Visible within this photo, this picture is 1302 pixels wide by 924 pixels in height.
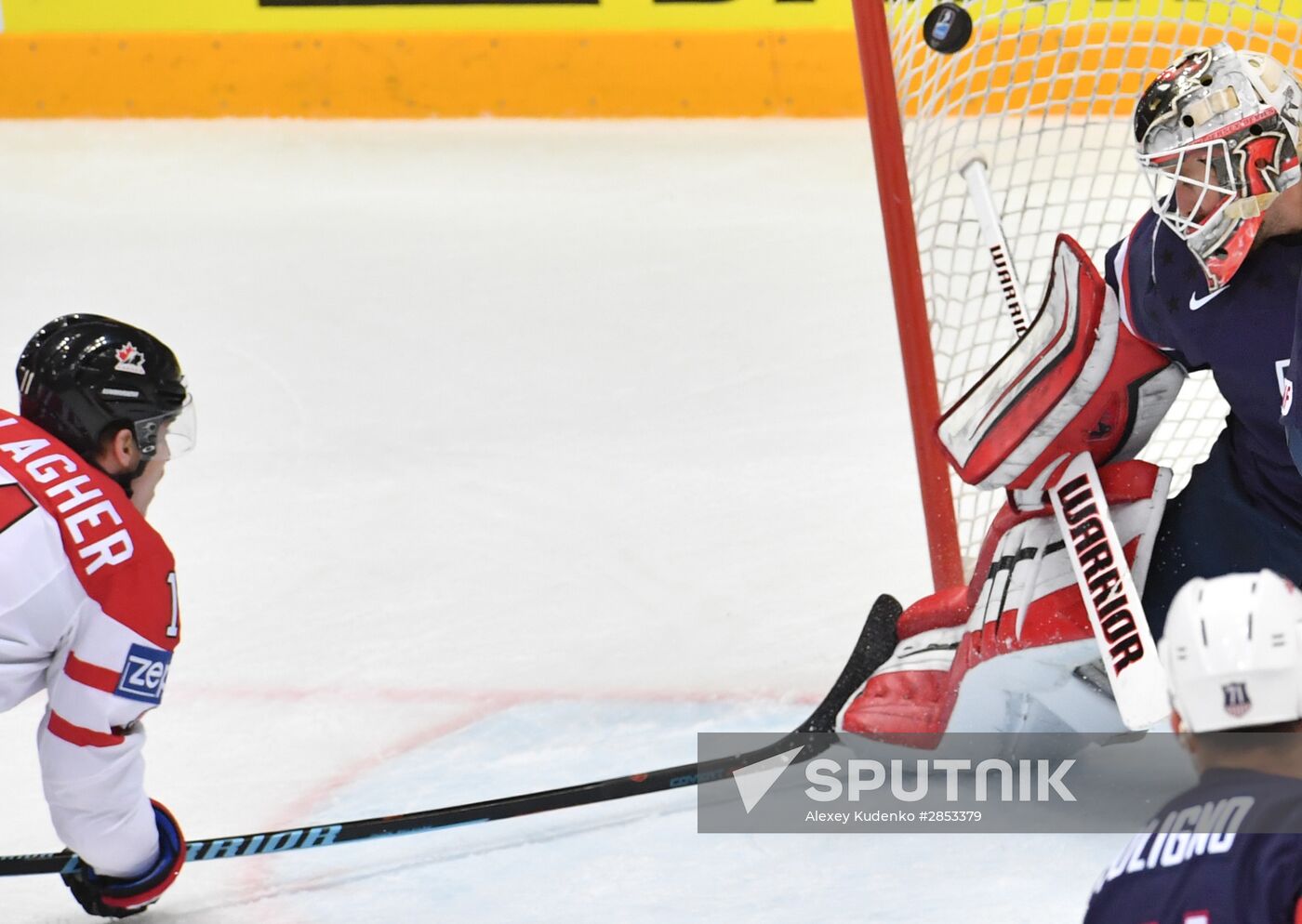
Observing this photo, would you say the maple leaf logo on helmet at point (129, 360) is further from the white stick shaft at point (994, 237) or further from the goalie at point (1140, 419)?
the white stick shaft at point (994, 237)

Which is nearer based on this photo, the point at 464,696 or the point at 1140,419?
the point at 1140,419

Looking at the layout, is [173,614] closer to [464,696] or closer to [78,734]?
[78,734]

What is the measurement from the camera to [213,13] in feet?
19.8

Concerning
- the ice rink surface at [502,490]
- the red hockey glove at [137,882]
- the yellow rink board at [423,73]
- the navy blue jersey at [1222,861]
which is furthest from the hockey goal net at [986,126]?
the yellow rink board at [423,73]

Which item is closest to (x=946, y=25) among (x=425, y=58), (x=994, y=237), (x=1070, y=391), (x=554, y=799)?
(x=994, y=237)

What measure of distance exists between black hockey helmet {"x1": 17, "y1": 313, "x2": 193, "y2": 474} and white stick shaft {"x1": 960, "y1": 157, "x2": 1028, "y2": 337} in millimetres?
1140

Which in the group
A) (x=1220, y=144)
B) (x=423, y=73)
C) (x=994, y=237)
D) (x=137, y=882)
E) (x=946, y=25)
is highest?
(x=423, y=73)

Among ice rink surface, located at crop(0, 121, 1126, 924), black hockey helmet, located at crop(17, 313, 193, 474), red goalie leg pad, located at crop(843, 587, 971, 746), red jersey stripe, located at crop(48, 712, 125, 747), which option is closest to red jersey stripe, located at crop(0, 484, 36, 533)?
black hockey helmet, located at crop(17, 313, 193, 474)

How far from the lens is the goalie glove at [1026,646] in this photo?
6.97 feet

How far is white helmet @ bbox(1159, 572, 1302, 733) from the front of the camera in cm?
102

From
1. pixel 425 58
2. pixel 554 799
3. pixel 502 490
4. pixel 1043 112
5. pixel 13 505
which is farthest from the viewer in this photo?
pixel 425 58

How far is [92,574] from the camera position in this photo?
1.83 m

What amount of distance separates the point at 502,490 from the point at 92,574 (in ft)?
5.32

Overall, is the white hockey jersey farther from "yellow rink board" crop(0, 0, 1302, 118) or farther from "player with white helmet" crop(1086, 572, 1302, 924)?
"yellow rink board" crop(0, 0, 1302, 118)
